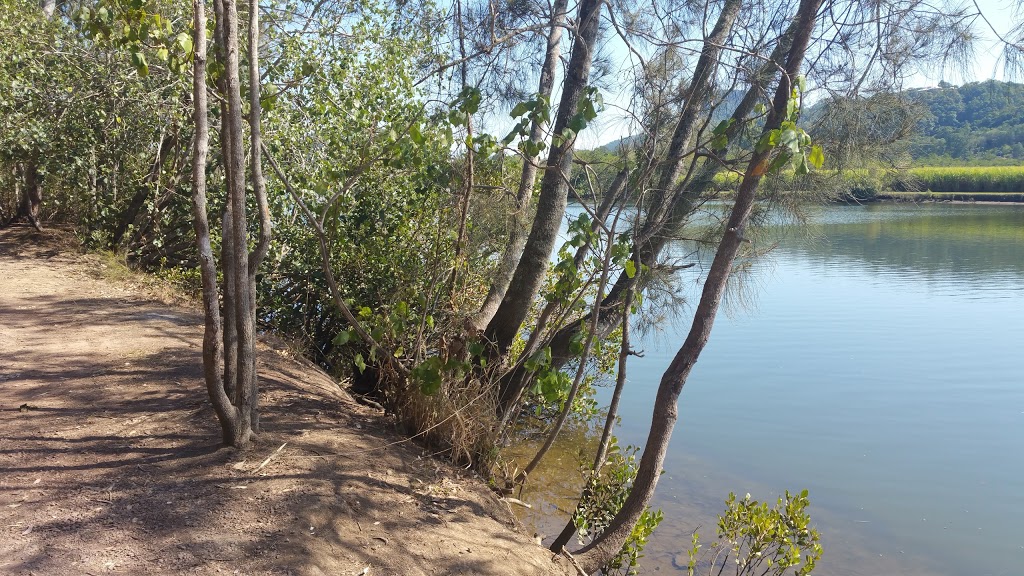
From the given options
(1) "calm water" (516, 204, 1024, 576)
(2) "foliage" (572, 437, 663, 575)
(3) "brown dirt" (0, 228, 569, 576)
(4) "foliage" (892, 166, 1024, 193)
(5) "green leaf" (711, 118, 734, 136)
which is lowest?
(1) "calm water" (516, 204, 1024, 576)

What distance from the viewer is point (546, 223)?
18.4ft

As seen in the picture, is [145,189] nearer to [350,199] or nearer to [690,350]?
[350,199]

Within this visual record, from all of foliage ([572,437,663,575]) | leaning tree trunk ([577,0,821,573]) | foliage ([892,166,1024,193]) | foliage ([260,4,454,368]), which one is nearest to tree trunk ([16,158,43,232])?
foliage ([260,4,454,368])

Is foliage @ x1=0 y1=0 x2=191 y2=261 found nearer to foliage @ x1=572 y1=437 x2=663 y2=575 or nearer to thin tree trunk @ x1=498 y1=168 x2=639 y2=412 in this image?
thin tree trunk @ x1=498 y1=168 x2=639 y2=412

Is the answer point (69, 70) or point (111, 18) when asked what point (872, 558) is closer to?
point (111, 18)

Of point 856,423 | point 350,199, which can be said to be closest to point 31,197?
point 350,199

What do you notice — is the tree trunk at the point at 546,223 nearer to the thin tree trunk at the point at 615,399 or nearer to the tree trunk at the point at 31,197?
the thin tree trunk at the point at 615,399

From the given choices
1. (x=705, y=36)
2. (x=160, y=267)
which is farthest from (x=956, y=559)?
(x=160, y=267)

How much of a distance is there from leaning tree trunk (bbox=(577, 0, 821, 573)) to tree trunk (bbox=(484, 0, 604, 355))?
1.87m

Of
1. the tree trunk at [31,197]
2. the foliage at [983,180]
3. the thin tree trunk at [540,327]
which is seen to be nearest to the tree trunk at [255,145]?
the thin tree trunk at [540,327]

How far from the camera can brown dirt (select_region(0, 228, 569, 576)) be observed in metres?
2.79

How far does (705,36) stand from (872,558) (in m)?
3.89

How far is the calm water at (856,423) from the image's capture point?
5785 millimetres

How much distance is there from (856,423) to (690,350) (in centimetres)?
544
